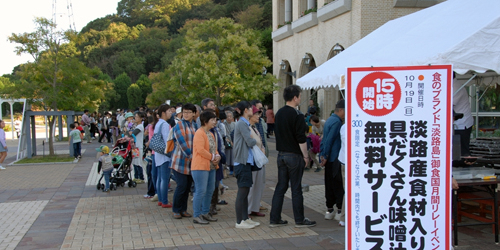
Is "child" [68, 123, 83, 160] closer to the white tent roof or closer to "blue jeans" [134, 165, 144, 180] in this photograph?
"blue jeans" [134, 165, 144, 180]

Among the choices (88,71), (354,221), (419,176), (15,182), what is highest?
(88,71)

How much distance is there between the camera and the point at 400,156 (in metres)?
3.38

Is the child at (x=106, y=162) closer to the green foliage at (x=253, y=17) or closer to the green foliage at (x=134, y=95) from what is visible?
the green foliage at (x=253, y=17)

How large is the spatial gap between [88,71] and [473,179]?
1710 centimetres

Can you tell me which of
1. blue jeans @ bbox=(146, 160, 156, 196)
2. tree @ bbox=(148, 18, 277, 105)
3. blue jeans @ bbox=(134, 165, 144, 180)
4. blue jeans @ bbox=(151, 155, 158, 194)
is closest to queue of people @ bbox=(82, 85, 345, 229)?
blue jeans @ bbox=(151, 155, 158, 194)

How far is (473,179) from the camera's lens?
545cm

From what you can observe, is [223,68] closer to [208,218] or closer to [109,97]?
[208,218]

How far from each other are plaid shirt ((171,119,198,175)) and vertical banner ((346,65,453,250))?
12.5 ft

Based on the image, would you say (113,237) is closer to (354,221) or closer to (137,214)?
(137,214)

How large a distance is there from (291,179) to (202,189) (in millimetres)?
1337

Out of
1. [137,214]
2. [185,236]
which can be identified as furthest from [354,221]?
[137,214]

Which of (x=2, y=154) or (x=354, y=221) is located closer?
(x=354, y=221)

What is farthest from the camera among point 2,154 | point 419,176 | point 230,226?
point 2,154

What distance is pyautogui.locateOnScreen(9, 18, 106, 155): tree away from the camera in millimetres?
18078
